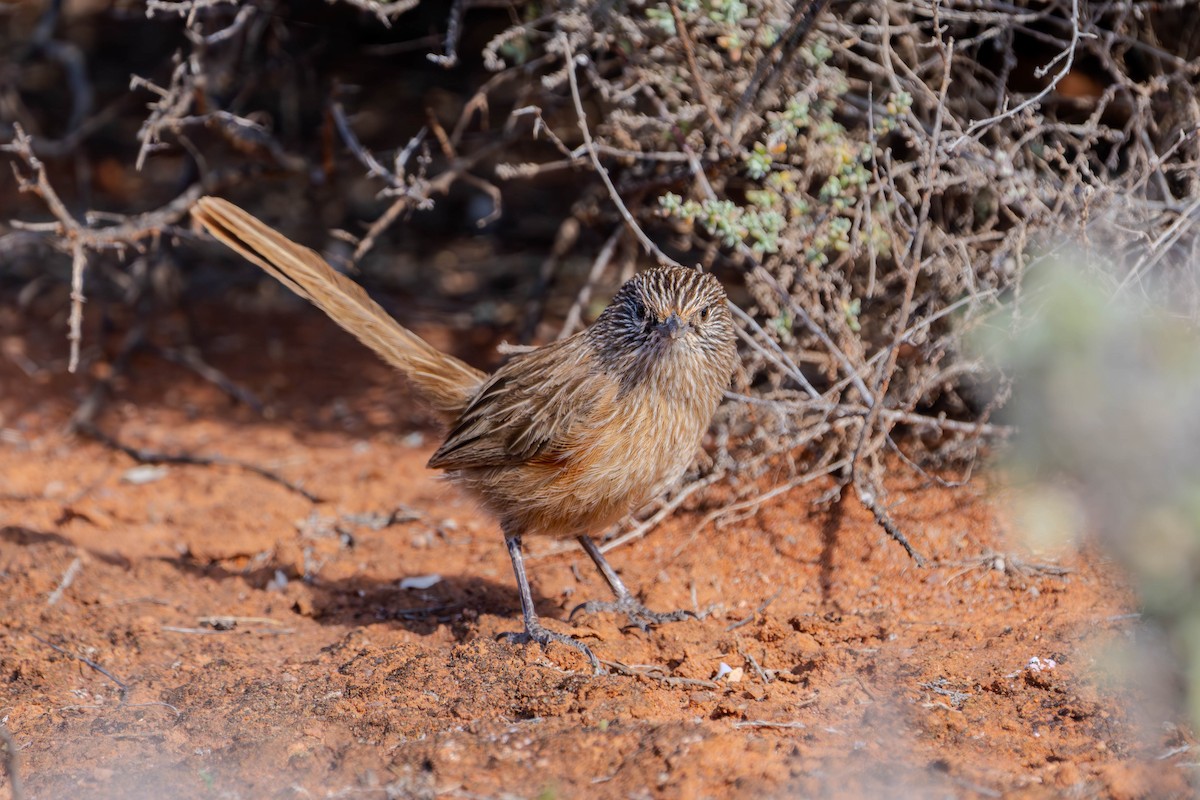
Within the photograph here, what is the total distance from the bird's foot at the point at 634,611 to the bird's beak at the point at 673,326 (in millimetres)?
1196

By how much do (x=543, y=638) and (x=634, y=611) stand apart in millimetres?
547

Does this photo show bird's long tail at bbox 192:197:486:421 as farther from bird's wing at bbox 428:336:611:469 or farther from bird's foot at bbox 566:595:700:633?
bird's foot at bbox 566:595:700:633

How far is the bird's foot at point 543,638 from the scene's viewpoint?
4.07 m

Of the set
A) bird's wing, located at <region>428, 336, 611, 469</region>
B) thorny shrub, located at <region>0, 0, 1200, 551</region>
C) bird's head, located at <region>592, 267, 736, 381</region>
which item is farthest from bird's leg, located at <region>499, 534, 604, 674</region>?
thorny shrub, located at <region>0, 0, 1200, 551</region>

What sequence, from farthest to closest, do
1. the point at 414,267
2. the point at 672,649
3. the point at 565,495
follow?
1. the point at 414,267
2. the point at 565,495
3. the point at 672,649

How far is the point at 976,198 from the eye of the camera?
546 centimetres

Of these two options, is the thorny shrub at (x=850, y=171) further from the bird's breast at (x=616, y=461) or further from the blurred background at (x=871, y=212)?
the bird's breast at (x=616, y=461)

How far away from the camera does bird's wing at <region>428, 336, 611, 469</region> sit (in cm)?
444

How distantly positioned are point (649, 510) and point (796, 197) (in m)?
1.74

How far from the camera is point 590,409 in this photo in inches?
173

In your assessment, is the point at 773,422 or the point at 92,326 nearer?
the point at 773,422

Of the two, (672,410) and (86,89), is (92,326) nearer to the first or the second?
(86,89)

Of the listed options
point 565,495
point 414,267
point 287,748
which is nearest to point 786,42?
point 565,495

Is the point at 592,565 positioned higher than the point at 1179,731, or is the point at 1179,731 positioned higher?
the point at 1179,731
